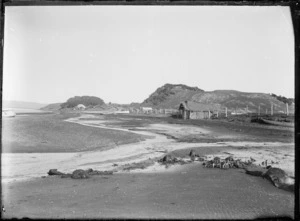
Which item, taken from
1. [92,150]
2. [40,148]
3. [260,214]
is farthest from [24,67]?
[260,214]

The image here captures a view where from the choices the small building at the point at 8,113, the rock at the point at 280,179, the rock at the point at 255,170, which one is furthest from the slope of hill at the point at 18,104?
the rock at the point at 280,179

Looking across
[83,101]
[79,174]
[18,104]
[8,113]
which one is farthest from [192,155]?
[8,113]

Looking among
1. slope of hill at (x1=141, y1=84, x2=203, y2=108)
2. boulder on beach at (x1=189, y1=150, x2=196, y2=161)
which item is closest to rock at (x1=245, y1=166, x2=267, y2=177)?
boulder on beach at (x1=189, y1=150, x2=196, y2=161)

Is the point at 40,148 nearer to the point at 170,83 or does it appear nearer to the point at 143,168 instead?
the point at 143,168

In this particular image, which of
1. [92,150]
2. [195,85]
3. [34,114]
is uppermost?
[195,85]

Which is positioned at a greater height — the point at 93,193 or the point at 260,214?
the point at 93,193

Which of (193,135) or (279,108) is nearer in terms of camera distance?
(279,108)

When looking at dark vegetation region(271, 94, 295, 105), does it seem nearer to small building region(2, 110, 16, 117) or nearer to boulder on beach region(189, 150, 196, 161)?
boulder on beach region(189, 150, 196, 161)
